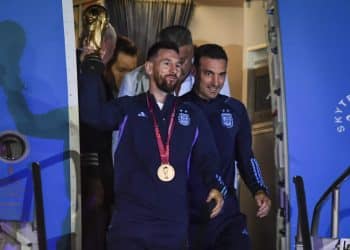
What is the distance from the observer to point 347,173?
3.67 metres

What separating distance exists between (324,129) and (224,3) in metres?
2.13

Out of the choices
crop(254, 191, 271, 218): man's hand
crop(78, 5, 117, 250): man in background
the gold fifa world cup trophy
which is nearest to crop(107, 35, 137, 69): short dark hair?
crop(78, 5, 117, 250): man in background

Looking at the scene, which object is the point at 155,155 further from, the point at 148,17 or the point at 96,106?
the point at 148,17

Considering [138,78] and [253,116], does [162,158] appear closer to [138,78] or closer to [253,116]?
[138,78]

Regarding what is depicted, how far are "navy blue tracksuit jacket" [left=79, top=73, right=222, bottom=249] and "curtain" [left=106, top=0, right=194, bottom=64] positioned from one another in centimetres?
238

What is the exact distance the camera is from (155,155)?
3.30 meters

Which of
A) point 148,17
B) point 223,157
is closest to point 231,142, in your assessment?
point 223,157

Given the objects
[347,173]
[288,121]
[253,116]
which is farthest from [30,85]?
[253,116]

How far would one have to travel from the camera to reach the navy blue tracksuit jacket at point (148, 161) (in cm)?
321

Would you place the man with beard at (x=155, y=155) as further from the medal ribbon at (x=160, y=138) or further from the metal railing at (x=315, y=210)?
the metal railing at (x=315, y=210)

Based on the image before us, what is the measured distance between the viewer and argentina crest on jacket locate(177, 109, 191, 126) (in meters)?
3.45

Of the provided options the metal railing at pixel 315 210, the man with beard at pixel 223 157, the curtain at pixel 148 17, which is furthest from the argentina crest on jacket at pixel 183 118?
the curtain at pixel 148 17

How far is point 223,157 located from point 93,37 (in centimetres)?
92

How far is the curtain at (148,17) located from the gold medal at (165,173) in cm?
258
